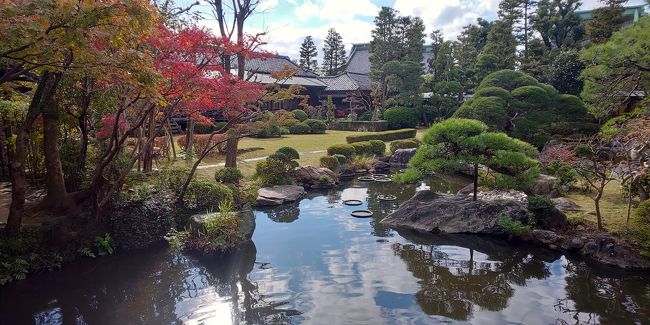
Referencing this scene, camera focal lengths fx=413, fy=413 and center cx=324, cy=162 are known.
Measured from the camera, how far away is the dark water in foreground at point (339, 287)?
5.35m

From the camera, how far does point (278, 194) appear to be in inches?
449

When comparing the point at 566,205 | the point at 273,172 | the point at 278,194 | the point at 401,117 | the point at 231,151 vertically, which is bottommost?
the point at 566,205

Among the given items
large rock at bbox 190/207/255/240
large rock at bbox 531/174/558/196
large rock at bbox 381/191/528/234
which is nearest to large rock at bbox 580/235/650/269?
large rock at bbox 381/191/528/234

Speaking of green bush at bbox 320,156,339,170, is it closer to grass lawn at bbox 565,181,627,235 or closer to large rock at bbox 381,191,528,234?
large rock at bbox 381,191,528,234

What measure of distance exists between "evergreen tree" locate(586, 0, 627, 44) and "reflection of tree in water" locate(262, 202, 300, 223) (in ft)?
56.9

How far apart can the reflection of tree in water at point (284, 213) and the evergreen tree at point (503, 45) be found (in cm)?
2081

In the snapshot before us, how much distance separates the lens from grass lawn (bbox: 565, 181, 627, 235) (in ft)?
26.0

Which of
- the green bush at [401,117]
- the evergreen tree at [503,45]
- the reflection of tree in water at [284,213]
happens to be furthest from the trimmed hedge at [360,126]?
the reflection of tree in water at [284,213]

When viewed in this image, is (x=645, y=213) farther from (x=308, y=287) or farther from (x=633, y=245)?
(x=308, y=287)

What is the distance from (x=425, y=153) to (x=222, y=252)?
15.5 ft

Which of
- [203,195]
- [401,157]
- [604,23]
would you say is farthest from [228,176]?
[604,23]

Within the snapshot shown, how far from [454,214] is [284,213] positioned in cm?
409

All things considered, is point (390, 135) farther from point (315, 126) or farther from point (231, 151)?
point (231, 151)

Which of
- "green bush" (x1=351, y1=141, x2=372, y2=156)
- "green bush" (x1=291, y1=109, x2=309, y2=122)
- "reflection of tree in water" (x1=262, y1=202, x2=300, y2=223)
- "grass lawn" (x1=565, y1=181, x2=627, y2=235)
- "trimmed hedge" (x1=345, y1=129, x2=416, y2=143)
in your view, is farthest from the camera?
"green bush" (x1=291, y1=109, x2=309, y2=122)
